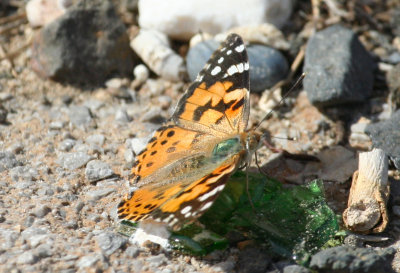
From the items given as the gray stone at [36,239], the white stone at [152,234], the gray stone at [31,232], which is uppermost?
the gray stone at [31,232]

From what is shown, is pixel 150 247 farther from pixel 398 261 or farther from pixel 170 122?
pixel 398 261

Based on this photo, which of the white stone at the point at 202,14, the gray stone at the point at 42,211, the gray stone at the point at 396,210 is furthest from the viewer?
the white stone at the point at 202,14

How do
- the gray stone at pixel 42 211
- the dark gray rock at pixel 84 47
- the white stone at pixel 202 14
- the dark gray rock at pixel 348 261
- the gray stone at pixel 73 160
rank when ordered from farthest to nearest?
the white stone at pixel 202 14 < the dark gray rock at pixel 84 47 < the gray stone at pixel 73 160 < the gray stone at pixel 42 211 < the dark gray rock at pixel 348 261

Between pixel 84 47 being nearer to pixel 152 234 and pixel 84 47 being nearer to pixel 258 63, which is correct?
pixel 258 63

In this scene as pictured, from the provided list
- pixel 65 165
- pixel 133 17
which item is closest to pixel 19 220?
pixel 65 165

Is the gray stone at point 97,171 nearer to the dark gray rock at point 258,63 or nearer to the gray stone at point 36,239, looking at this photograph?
the gray stone at point 36,239

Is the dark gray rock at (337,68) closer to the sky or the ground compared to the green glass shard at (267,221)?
closer to the sky

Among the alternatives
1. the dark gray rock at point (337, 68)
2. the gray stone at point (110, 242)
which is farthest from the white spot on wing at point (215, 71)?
the gray stone at point (110, 242)

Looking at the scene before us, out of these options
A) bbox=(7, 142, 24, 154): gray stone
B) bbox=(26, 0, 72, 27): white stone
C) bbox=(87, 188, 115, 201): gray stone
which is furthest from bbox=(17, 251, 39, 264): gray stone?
bbox=(26, 0, 72, 27): white stone
